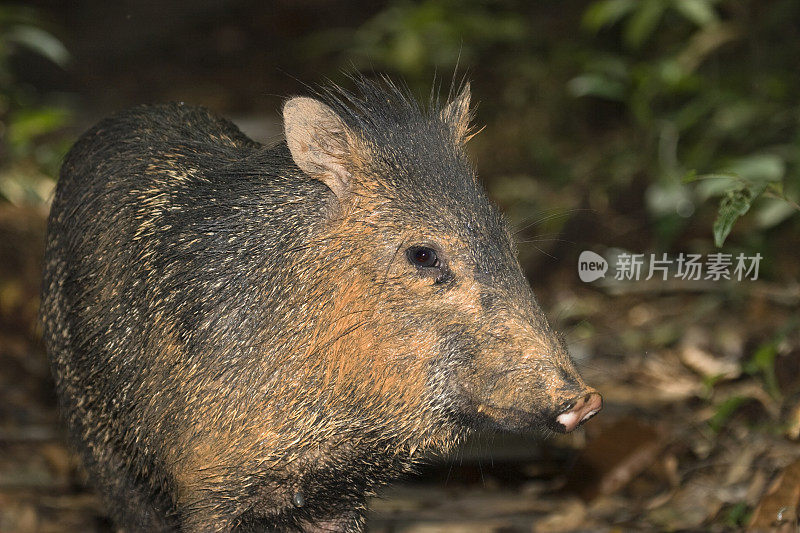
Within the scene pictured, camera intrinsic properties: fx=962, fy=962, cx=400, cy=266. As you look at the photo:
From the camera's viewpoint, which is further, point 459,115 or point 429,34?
point 429,34

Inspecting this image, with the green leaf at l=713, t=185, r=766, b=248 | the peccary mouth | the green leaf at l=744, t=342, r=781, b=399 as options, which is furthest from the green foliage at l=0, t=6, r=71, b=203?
the green leaf at l=744, t=342, r=781, b=399

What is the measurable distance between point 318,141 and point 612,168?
215 inches

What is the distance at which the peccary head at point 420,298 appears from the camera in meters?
3.02

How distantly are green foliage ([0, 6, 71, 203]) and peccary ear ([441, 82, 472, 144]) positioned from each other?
3183 millimetres

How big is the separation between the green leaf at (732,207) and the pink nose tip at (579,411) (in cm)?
138

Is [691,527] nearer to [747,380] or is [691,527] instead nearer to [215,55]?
[747,380]

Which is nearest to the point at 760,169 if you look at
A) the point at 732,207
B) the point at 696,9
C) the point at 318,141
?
the point at 732,207

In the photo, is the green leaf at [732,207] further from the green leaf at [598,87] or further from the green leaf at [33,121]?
the green leaf at [33,121]

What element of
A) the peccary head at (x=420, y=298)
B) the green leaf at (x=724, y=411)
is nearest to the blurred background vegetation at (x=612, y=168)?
the green leaf at (x=724, y=411)

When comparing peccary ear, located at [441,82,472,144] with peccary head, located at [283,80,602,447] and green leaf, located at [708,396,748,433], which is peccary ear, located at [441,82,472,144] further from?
green leaf, located at [708,396,748,433]

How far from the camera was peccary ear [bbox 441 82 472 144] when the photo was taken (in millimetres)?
3645

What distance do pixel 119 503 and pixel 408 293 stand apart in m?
1.65

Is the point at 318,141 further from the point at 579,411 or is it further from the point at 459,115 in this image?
the point at 579,411

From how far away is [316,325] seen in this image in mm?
3221
